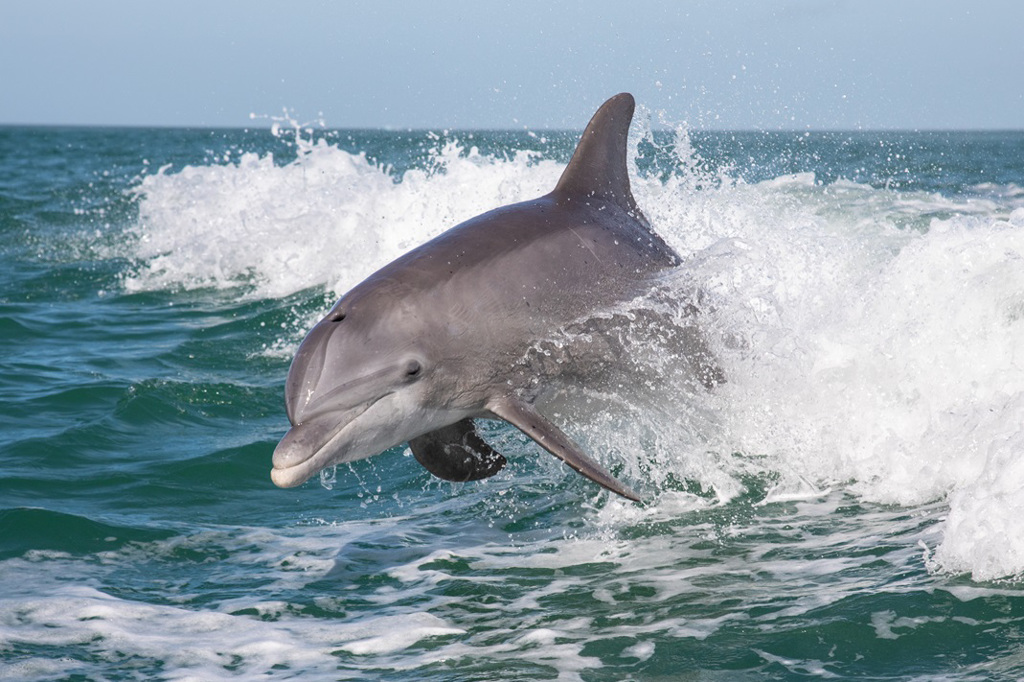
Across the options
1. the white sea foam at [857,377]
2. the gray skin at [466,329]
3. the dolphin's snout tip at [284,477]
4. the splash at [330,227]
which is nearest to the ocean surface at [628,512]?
the white sea foam at [857,377]

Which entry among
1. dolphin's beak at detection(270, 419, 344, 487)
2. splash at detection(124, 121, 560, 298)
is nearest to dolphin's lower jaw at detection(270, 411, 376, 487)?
dolphin's beak at detection(270, 419, 344, 487)

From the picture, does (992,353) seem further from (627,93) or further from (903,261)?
(627,93)

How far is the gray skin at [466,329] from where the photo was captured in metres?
5.38

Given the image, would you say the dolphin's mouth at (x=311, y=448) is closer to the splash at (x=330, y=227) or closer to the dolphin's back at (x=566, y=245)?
the dolphin's back at (x=566, y=245)

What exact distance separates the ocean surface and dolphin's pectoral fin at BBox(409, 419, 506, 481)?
0.50 meters

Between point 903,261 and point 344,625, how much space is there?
5.14 meters

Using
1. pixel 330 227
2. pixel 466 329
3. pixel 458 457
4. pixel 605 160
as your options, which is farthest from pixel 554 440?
pixel 330 227

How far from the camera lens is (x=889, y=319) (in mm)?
8109

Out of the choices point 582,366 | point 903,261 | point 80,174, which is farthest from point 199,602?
point 80,174

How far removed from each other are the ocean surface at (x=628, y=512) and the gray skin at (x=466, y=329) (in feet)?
2.03

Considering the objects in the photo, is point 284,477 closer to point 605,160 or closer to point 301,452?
point 301,452

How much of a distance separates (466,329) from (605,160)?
1.82 meters

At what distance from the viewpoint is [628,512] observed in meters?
6.98

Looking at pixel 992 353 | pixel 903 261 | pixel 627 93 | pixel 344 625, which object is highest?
pixel 627 93
